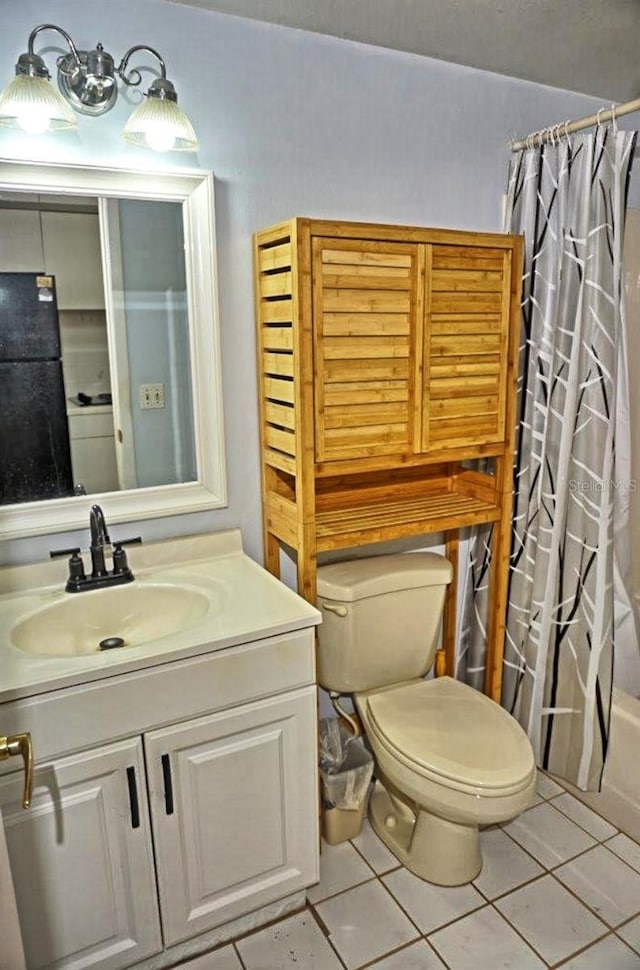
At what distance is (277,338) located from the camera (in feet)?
5.65

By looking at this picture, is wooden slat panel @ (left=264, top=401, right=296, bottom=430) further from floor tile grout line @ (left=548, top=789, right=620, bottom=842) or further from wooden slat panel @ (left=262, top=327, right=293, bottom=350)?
floor tile grout line @ (left=548, top=789, right=620, bottom=842)

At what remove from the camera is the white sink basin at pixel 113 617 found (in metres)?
1.56

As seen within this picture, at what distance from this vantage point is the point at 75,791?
134 centimetres

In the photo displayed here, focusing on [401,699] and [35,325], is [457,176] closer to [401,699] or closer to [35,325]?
[35,325]

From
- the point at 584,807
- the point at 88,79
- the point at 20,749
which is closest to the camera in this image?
the point at 20,749

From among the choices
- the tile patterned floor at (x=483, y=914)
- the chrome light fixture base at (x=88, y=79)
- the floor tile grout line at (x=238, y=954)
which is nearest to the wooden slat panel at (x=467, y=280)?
the chrome light fixture base at (x=88, y=79)

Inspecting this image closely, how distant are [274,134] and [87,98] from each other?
477 mm

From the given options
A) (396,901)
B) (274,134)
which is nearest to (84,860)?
(396,901)

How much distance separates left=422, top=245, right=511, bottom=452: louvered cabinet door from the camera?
1.79 m

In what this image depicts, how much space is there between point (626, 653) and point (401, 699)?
30.7 inches

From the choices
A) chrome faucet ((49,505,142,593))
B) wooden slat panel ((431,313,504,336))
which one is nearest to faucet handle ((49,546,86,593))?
chrome faucet ((49,505,142,593))

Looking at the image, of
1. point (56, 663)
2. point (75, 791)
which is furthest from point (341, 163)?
point (75, 791)

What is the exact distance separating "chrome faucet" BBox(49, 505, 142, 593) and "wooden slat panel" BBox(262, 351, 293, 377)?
571 millimetres

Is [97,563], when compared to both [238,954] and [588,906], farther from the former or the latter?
[588,906]
